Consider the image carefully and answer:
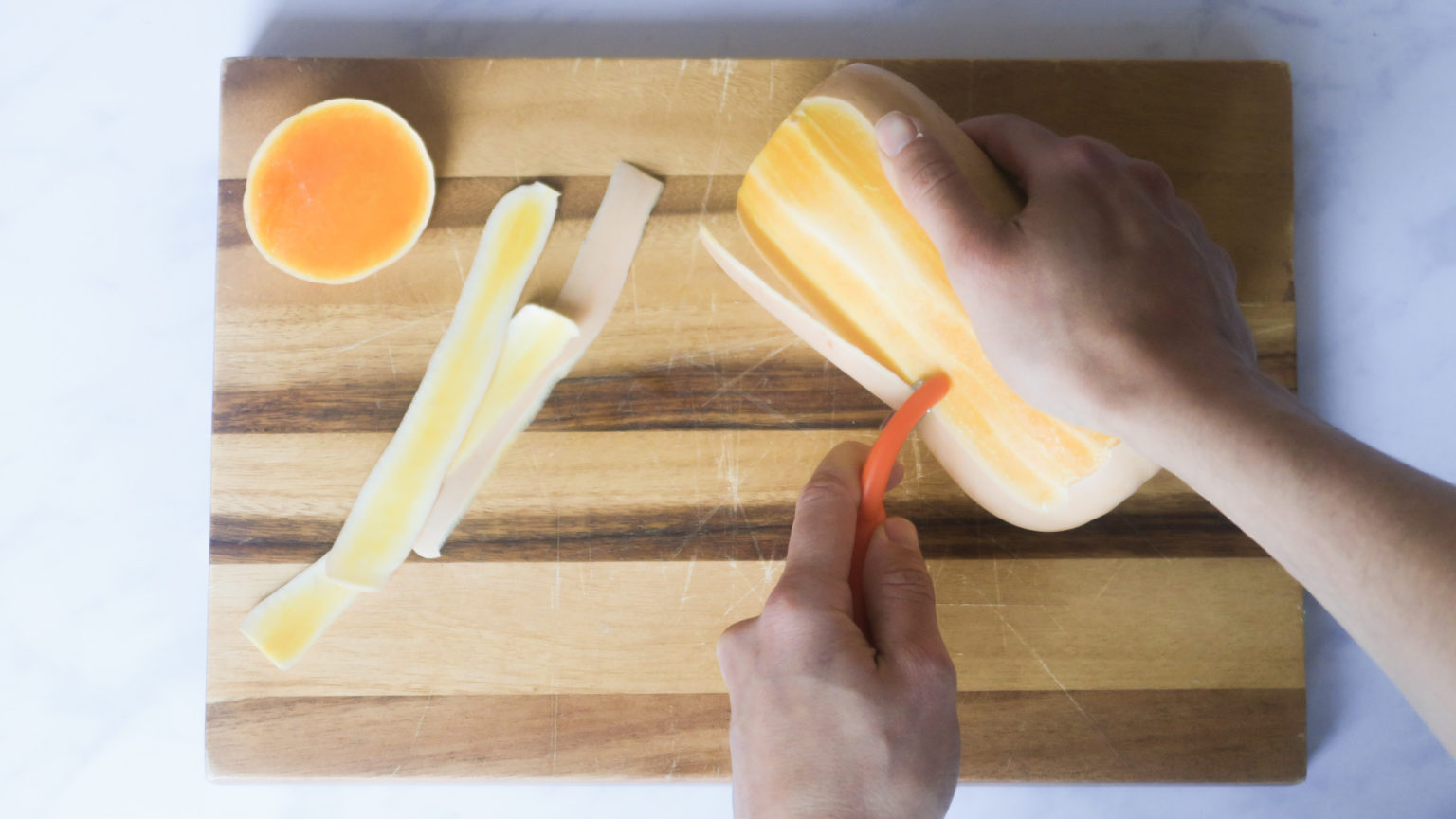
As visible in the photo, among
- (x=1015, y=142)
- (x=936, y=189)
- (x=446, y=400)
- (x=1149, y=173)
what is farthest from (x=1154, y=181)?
(x=446, y=400)

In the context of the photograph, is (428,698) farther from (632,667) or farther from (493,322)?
(493,322)

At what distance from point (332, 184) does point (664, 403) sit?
1.62ft

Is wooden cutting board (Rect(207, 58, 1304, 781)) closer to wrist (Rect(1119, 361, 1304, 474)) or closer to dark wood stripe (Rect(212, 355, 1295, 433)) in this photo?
dark wood stripe (Rect(212, 355, 1295, 433))

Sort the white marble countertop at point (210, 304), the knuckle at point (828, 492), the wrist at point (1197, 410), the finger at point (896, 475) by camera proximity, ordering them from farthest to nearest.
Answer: the white marble countertop at point (210, 304)
the finger at point (896, 475)
the knuckle at point (828, 492)
the wrist at point (1197, 410)

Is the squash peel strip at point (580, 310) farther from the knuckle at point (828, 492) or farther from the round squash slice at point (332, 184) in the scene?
the knuckle at point (828, 492)

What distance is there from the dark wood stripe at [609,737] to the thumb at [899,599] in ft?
0.94

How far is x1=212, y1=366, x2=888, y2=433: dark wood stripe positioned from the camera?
1.11 meters

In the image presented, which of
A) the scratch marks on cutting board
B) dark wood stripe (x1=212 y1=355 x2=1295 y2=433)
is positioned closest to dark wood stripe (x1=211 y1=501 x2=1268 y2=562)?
dark wood stripe (x1=212 y1=355 x2=1295 y2=433)

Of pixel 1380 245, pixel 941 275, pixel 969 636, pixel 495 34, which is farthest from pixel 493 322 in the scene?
pixel 1380 245

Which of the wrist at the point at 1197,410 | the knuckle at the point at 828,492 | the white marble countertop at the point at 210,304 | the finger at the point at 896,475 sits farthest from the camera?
the white marble countertop at the point at 210,304

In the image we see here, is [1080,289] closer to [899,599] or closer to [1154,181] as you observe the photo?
[1154,181]

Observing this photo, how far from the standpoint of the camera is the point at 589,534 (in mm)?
1106

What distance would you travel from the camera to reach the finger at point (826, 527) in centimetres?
89

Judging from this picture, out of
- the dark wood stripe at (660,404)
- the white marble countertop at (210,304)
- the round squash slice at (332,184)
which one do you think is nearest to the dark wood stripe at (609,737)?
the white marble countertop at (210,304)
